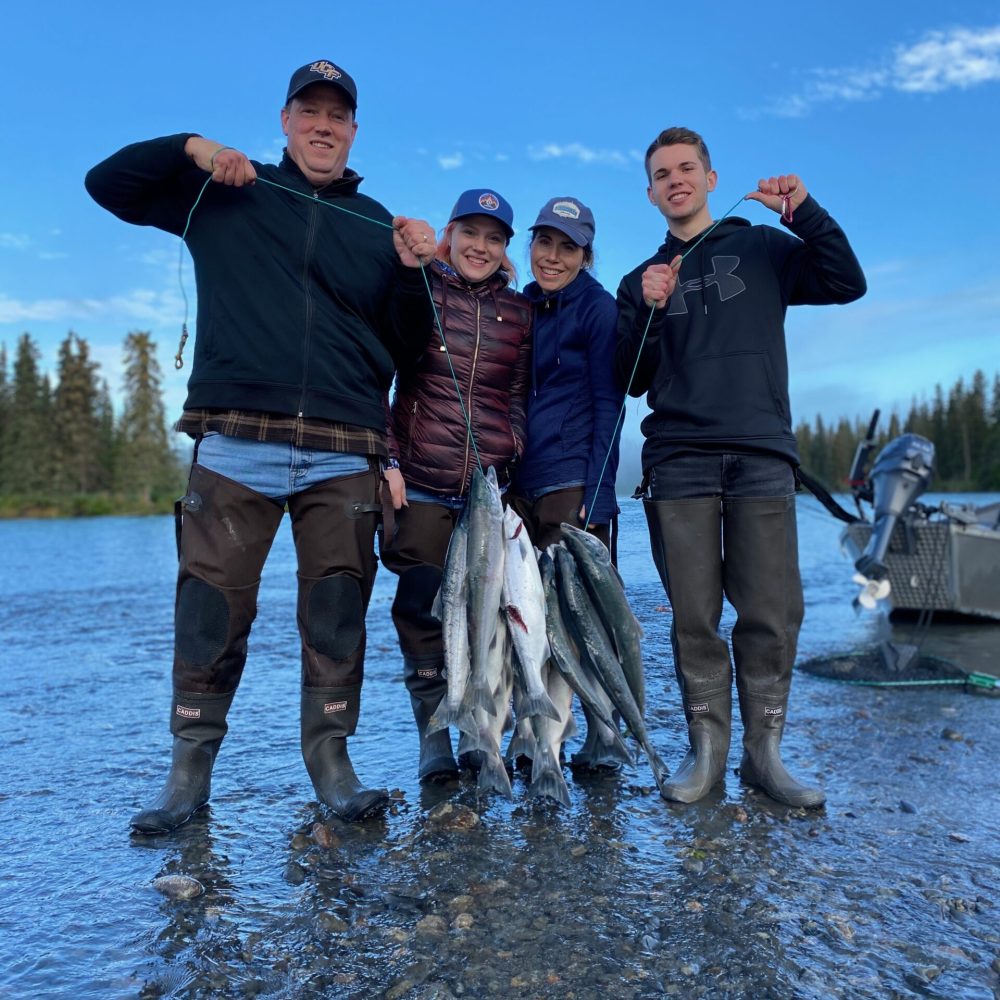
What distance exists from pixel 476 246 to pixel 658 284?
0.99m

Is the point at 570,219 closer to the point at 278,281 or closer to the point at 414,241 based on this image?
the point at 414,241

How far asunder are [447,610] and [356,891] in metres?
1.23

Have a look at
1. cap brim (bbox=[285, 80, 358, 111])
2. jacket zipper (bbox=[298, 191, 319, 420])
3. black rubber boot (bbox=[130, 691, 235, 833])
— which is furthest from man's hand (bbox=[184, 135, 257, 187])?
black rubber boot (bbox=[130, 691, 235, 833])

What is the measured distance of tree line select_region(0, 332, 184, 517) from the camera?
6319 centimetres

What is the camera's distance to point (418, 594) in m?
4.34

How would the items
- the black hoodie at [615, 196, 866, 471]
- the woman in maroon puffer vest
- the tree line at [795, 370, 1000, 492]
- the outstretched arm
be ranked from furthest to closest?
the tree line at [795, 370, 1000, 492], the woman in maroon puffer vest, the black hoodie at [615, 196, 866, 471], the outstretched arm

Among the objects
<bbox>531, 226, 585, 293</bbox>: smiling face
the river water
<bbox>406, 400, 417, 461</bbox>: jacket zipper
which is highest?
<bbox>531, 226, 585, 293</bbox>: smiling face

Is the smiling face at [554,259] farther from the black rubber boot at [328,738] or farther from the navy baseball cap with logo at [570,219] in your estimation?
the black rubber boot at [328,738]

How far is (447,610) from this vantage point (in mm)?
3877

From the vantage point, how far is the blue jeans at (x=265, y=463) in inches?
153

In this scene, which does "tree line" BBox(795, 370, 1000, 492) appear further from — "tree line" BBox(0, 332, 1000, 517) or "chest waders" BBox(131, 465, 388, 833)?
"chest waders" BBox(131, 465, 388, 833)

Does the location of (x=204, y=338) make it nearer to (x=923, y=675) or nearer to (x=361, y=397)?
(x=361, y=397)

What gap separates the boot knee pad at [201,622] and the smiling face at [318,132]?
2.03 meters

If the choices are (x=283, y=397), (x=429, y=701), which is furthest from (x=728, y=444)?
(x=283, y=397)
